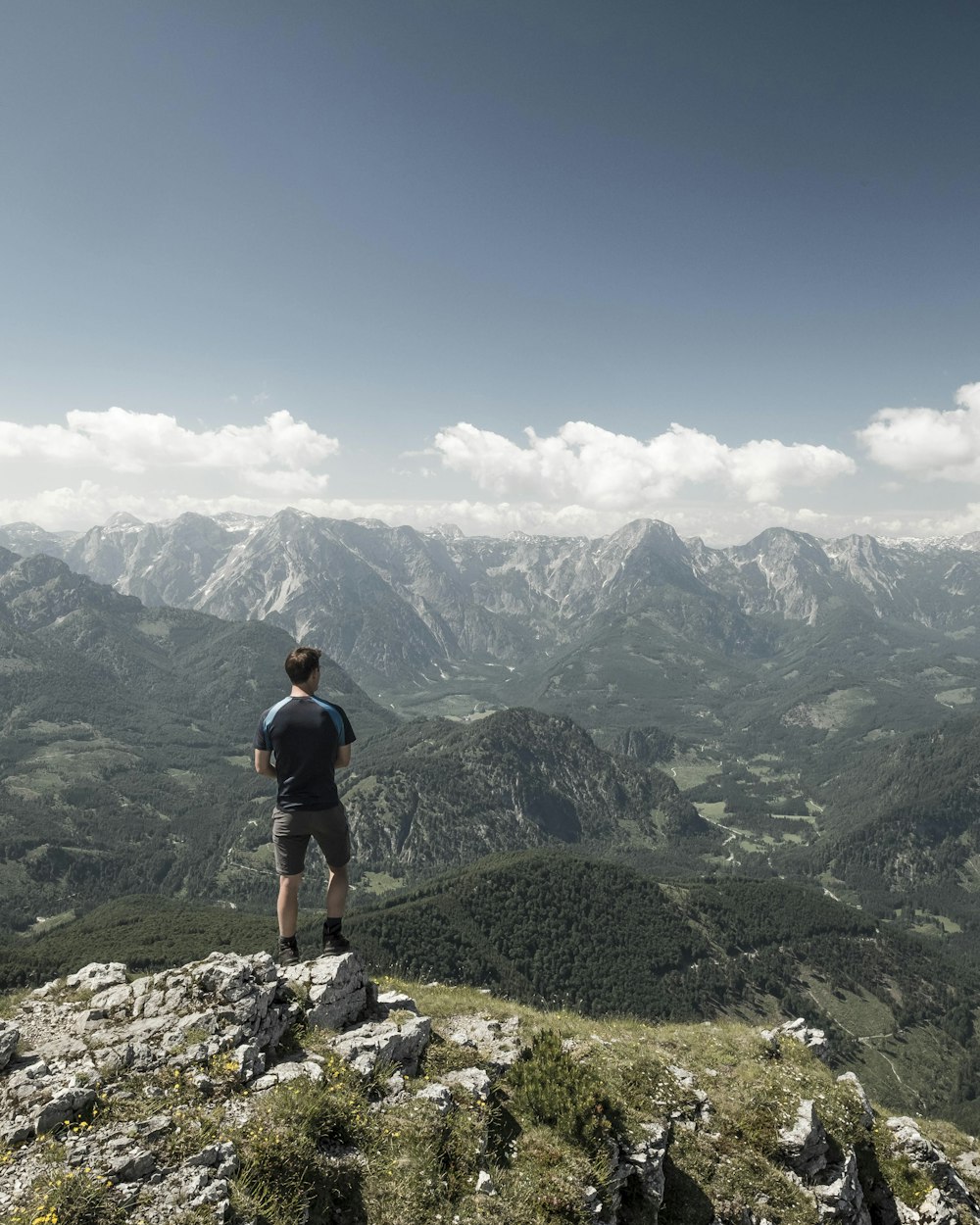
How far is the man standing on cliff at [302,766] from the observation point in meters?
14.3

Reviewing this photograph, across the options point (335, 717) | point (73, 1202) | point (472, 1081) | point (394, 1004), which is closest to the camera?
point (73, 1202)

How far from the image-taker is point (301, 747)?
14.2m

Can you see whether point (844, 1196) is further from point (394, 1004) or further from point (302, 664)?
point (302, 664)

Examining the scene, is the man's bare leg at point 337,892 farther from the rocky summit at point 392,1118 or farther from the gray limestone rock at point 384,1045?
the gray limestone rock at point 384,1045

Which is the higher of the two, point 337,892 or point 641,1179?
point 337,892

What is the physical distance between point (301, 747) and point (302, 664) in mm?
2161

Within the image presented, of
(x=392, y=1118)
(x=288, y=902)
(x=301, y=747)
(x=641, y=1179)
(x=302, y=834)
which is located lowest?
(x=641, y=1179)

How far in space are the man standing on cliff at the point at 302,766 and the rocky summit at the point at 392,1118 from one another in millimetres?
3074

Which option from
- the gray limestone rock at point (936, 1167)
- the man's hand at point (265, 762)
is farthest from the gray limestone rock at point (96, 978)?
the gray limestone rock at point (936, 1167)

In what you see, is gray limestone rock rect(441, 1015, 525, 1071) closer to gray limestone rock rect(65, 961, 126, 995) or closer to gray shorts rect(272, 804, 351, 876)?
gray shorts rect(272, 804, 351, 876)

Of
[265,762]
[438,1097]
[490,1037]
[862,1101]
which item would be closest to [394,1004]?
[490,1037]

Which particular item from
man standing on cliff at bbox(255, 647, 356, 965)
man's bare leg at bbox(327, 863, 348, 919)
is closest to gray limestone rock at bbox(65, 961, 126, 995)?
man's bare leg at bbox(327, 863, 348, 919)

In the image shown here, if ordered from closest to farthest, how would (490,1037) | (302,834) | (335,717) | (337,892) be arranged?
(302,834) → (335,717) → (337,892) → (490,1037)

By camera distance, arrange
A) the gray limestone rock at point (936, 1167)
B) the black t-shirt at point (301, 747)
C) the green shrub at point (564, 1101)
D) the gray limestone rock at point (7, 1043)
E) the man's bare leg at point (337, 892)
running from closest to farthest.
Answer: the gray limestone rock at point (7, 1043), the green shrub at point (564, 1101), the black t-shirt at point (301, 747), the man's bare leg at point (337, 892), the gray limestone rock at point (936, 1167)
